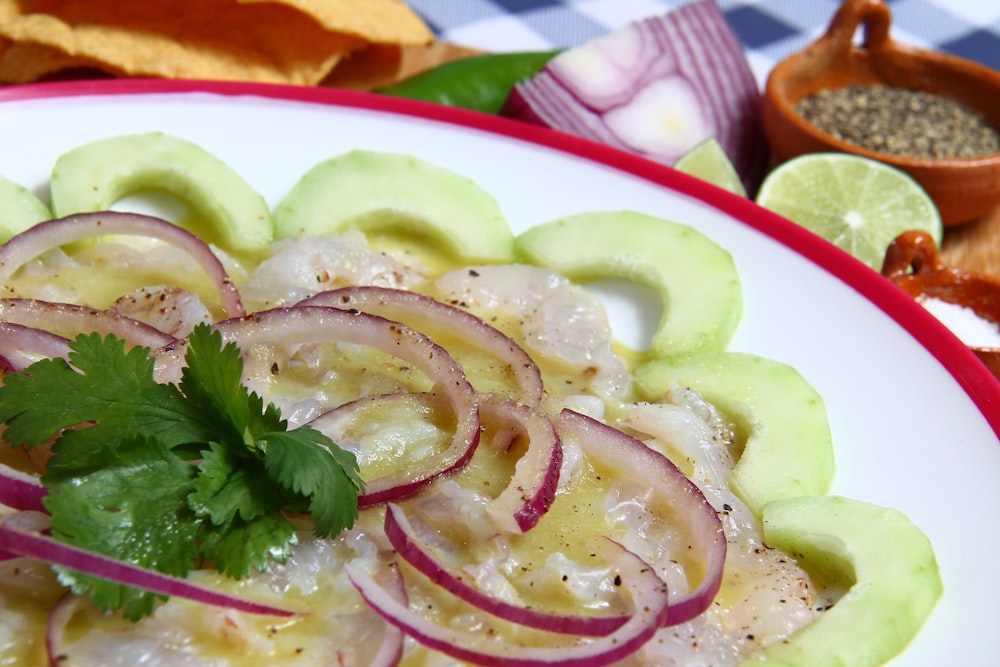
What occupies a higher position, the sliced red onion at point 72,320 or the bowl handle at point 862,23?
the bowl handle at point 862,23

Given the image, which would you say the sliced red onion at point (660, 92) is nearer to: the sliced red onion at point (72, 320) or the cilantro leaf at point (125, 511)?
the sliced red onion at point (72, 320)

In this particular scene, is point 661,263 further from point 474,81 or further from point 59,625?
point 59,625

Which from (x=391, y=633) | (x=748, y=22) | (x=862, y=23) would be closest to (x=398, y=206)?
(x=391, y=633)

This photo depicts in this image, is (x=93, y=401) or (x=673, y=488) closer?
(x=93, y=401)

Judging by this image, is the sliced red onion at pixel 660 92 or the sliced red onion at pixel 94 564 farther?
the sliced red onion at pixel 660 92

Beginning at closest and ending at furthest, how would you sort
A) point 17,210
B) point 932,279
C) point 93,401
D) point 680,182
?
1. point 93,401
2. point 17,210
3. point 680,182
4. point 932,279

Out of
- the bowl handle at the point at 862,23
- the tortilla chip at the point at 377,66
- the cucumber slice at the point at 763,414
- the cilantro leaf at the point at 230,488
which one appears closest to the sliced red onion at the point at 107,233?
the cilantro leaf at the point at 230,488

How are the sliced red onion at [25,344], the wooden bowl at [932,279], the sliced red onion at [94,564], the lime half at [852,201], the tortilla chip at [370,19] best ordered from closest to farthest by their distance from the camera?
1. the sliced red onion at [94,564]
2. the sliced red onion at [25,344]
3. the wooden bowl at [932,279]
4. the tortilla chip at [370,19]
5. the lime half at [852,201]
